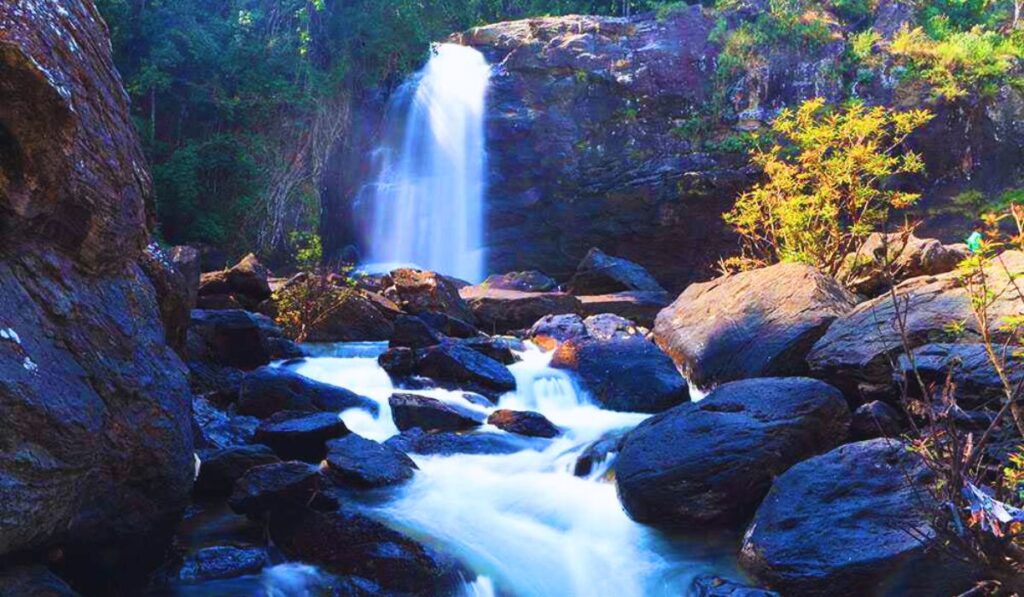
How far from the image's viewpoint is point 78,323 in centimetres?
424

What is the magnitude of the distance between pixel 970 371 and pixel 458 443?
4502 millimetres

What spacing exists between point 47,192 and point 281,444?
11.3 feet

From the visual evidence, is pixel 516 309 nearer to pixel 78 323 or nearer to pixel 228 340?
pixel 228 340

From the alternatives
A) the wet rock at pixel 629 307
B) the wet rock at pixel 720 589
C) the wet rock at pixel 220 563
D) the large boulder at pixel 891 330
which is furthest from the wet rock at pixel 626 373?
the wet rock at pixel 220 563

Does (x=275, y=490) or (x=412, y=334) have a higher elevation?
(x=275, y=490)

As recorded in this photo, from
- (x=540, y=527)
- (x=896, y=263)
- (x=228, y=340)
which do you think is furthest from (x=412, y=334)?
(x=896, y=263)

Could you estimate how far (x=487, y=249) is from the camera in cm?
2258

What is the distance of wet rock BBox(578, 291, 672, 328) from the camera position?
15.4 meters

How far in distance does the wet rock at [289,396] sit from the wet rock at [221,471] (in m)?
2.08

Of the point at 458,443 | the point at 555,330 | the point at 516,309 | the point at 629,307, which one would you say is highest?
the point at 458,443

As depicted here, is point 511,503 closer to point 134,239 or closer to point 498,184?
point 134,239

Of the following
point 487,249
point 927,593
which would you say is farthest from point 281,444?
point 487,249

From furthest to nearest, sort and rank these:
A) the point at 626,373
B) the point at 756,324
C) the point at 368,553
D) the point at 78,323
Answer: the point at 626,373
the point at 756,324
the point at 368,553
the point at 78,323

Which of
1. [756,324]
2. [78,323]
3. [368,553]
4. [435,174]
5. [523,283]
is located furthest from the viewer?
[435,174]
